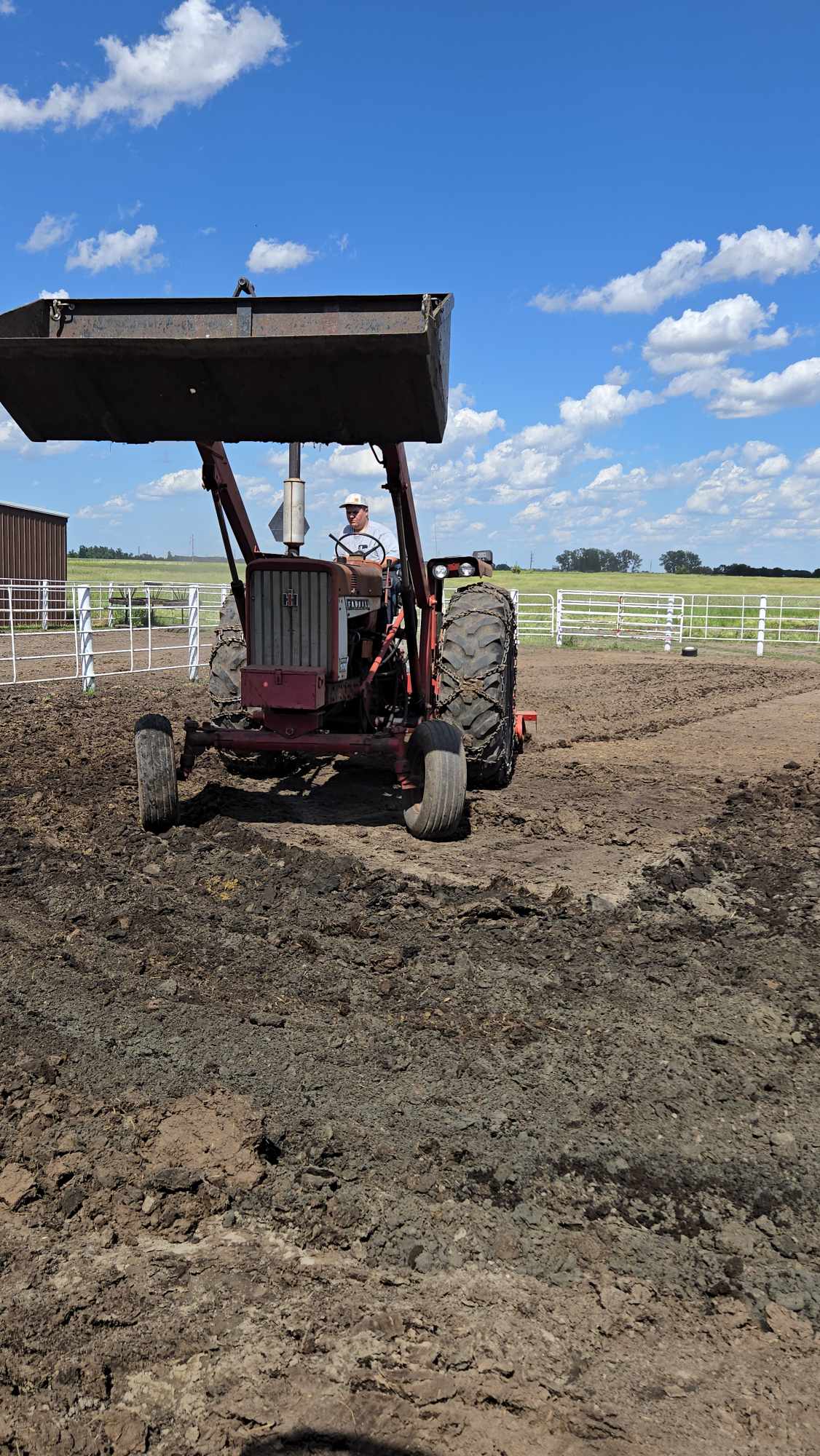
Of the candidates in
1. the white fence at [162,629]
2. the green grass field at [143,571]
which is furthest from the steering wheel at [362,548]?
the green grass field at [143,571]

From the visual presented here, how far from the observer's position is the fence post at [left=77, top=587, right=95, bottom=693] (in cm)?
1352

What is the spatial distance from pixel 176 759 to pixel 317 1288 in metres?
6.43

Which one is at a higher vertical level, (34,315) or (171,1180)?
(34,315)

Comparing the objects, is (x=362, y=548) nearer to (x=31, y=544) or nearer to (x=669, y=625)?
(x=669, y=625)

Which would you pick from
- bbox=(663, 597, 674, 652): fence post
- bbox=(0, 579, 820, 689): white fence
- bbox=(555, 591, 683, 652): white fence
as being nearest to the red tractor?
bbox=(0, 579, 820, 689): white fence

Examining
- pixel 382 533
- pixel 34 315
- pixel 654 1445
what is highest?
pixel 34 315

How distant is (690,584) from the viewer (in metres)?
56.9

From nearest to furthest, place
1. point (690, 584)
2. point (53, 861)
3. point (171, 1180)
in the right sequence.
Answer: point (171, 1180) → point (53, 861) → point (690, 584)

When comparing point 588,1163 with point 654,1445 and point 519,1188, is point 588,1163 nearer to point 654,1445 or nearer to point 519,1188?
point 519,1188

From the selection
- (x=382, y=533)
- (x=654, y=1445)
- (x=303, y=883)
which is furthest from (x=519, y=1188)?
(x=382, y=533)

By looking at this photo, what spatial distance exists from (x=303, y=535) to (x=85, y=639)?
844cm

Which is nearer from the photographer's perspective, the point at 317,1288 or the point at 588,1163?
the point at 317,1288

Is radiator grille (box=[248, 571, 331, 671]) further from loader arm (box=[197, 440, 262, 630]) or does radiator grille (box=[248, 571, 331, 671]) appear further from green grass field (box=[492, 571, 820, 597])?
green grass field (box=[492, 571, 820, 597])

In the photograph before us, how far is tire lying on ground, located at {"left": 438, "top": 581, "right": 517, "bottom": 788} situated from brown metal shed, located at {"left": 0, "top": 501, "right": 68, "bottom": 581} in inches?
839
